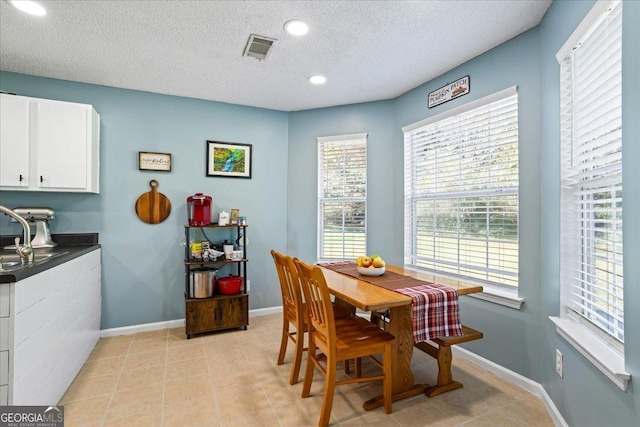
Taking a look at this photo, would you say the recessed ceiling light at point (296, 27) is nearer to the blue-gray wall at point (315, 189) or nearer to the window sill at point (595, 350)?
the blue-gray wall at point (315, 189)

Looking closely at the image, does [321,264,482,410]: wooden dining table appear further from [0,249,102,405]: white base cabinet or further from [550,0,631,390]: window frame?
[0,249,102,405]: white base cabinet

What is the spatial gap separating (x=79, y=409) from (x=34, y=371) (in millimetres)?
488

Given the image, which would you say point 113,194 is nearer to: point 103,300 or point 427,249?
point 103,300

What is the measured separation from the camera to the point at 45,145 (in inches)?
108

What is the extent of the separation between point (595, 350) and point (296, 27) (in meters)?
2.58

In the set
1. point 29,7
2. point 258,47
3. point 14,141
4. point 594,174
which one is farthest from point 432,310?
point 14,141

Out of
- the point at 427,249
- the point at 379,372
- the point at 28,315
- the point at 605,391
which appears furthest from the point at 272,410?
the point at 427,249

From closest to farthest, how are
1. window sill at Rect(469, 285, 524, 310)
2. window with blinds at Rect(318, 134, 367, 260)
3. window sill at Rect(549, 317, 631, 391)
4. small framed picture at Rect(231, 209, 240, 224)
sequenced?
window sill at Rect(549, 317, 631, 391)
window sill at Rect(469, 285, 524, 310)
small framed picture at Rect(231, 209, 240, 224)
window with blinds at Rect(318, 134, 367, 260)

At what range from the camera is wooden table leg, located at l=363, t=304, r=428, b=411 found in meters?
2.14

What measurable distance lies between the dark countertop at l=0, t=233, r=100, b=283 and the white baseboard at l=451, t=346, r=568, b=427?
3.07m

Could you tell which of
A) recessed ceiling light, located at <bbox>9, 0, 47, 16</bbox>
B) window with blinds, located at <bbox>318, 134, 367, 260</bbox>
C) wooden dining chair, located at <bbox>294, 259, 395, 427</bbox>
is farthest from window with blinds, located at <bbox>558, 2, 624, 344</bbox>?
recessed ceiling light, located at <bbox>9, 0, 47, 16</bbox>

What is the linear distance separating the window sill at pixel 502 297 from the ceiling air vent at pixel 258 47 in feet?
8.56

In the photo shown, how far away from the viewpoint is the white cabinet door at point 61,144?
274 centimetres

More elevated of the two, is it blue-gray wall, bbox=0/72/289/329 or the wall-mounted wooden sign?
the wall-mounted wooden sign
